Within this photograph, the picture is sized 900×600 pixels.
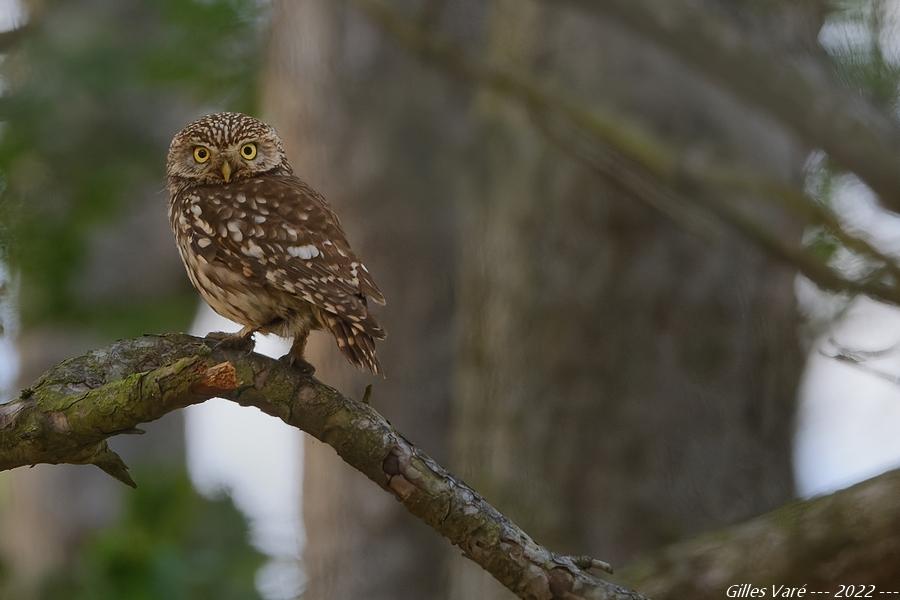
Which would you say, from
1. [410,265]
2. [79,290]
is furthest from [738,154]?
[79,290]

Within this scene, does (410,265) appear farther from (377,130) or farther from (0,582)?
(0,582)

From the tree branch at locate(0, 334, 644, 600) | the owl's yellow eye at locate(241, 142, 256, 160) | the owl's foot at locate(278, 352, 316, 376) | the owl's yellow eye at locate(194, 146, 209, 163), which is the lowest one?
the tree branch at locate(0, 334, 644, 600)

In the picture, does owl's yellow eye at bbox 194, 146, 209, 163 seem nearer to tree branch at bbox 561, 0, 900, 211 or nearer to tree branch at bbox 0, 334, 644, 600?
tree branch at bbox 0, 334, 644, 600

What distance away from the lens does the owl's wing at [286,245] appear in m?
3.23

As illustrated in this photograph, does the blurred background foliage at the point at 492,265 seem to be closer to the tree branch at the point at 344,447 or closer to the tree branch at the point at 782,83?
the tree branch at the point at 782,83

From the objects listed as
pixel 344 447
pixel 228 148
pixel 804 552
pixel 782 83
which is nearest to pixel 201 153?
pixel 228 148

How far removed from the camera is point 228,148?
365 cm

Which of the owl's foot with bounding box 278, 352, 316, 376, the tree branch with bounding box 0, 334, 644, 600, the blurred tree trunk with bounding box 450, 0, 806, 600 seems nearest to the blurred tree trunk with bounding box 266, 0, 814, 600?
the blurred tree trunk with bounding box 450, 0, 806, 600

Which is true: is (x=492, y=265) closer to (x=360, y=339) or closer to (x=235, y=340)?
(x=360, y=339)

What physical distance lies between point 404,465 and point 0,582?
3.00 m

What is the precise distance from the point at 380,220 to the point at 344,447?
5.79m

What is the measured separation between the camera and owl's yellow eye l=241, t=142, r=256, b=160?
3645 millimetres

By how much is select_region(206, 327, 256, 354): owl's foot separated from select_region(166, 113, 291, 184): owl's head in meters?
0.64

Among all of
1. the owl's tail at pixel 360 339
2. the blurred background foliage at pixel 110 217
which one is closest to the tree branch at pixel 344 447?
the owl's tail at pixel 360 339
